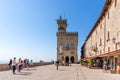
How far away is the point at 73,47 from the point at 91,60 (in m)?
64.6

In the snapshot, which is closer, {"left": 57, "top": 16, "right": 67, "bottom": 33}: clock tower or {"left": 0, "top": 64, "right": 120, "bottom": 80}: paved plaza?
{"left": 0, "top": 64, "right": 120, "bottom": 80}: paved plaza

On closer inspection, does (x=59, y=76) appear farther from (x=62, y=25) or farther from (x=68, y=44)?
→ (x=62, y=25)

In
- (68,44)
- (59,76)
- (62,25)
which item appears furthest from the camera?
(62,25)

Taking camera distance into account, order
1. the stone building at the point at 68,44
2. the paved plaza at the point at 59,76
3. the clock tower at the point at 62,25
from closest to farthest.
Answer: the paved plaza at the point at 59,76
the stone building at the point at 68,44
the clock tower at the point at 62,25

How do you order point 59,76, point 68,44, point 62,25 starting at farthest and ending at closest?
point 62,25
point 68,44
point 59,76

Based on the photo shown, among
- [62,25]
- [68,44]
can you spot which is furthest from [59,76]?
[62,25]

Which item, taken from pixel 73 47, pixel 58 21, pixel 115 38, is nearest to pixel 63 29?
pixel 58 21

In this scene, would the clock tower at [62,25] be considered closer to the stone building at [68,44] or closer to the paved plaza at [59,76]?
the stone building at [68,44]

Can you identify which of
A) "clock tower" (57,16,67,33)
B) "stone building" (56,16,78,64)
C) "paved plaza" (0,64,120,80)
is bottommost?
"paved plaza" (0,64,120,80)

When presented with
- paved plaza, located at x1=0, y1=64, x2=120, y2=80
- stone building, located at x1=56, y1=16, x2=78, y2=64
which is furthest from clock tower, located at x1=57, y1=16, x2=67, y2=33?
paved plaza, located at x1=0, y1=64, x2=120, y2=80

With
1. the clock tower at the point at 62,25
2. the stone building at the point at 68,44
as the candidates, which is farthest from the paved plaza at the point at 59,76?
the clock tower at the point at 62,25

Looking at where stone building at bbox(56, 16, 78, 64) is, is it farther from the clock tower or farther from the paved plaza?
the paved plaza

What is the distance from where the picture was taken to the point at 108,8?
1258 inches

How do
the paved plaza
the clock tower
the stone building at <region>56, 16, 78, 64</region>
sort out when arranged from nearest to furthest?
the paved plaza → the stone building at <region>56, 16, 78, 64</region> → the clock tower
